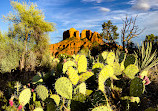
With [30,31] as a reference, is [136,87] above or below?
below

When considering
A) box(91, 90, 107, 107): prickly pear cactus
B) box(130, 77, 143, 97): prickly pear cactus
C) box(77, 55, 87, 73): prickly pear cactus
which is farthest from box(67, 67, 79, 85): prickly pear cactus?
box(130, 77, 143, 97): prickly pear cactus

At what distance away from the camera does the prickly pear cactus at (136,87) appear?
63.6 inches

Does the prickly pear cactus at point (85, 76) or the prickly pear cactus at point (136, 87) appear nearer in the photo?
the prickly pear cactus at point (136, 87)

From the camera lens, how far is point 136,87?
1635mm

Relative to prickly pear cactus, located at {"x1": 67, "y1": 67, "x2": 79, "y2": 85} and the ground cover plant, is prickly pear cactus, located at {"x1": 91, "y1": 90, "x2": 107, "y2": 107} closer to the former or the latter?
the ground cover plant

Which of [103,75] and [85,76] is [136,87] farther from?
[85,76]

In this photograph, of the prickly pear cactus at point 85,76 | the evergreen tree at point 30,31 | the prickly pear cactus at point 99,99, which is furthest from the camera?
the evergreen tree at point 30,31

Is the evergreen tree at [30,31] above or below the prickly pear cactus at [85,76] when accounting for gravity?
above

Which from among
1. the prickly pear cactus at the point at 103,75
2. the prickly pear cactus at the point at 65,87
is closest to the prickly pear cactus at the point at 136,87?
the prickly pear cactus at the point at 103,75

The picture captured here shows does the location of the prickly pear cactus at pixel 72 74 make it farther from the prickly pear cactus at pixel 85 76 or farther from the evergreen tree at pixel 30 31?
the evergreen tree at pixel 30 31

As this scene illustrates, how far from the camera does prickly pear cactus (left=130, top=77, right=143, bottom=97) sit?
162cm

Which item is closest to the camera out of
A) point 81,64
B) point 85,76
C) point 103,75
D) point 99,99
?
point 99,99

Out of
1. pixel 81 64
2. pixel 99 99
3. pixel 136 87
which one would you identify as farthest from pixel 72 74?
pixel 136 87

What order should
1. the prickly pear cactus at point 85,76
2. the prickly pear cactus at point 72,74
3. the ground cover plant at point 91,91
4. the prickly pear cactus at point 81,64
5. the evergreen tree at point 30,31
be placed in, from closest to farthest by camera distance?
the ground cover plant at point 91,91 → the prickly pear cactus at point 72,74 → the prickly pear cactus at point 85,76 → the prickly pear cactus at point 81,64 → the evergreen tree at point 30,31
